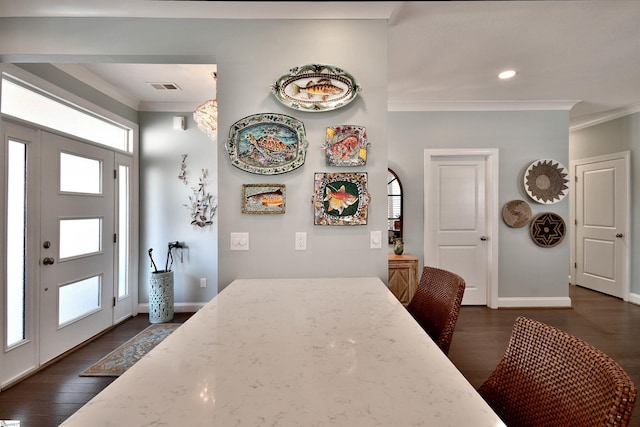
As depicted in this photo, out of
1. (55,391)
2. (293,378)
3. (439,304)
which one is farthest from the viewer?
(55,391)

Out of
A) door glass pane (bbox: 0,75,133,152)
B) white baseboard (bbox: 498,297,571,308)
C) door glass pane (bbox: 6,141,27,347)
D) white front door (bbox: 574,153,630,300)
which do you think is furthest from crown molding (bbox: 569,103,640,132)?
door glass pane (bbox: 6,141,27,347)

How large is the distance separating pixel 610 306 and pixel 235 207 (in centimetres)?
484

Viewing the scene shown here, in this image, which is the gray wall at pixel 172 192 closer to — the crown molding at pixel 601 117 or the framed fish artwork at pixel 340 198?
the framed fish artwork at pixel 340 198

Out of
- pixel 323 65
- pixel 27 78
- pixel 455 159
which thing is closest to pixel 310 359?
pixel 323 65

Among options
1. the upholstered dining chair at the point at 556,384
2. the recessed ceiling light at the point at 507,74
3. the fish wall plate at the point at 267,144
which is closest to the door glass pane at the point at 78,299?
the fish wall plate at the point at 267,144

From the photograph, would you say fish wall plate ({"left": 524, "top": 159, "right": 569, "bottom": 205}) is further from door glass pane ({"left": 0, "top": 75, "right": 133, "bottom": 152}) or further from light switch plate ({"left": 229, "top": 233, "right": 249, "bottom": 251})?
door glass pane ({"left": 0, "top": 75, "right": 133, "bottom": 152})

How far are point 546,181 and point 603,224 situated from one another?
5.27 ft

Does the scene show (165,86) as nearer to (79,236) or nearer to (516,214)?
(79,236)

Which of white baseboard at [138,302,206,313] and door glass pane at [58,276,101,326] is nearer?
door glass pane at [58,276,101,326]

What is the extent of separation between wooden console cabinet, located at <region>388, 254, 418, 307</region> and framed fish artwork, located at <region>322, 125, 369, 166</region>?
1.71m

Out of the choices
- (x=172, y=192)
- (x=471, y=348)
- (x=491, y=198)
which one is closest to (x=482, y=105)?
(x=491, y=198)

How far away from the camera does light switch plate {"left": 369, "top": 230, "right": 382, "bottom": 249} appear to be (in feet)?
5.90

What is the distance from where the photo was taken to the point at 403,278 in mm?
3143

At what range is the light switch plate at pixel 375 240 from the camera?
5.90 ft
